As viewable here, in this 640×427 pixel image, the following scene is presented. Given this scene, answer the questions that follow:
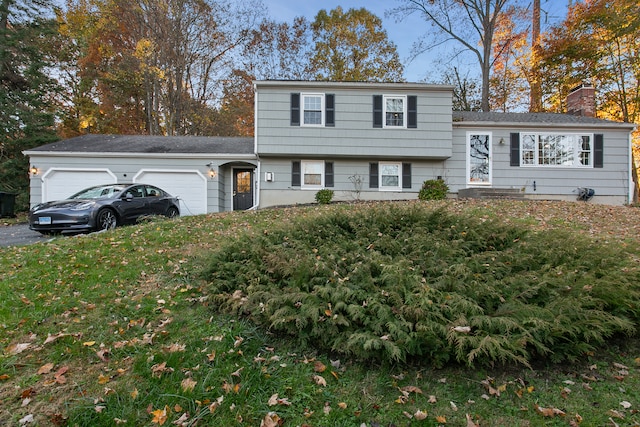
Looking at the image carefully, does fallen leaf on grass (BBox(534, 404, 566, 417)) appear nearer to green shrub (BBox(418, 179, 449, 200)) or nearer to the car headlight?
the car headlight

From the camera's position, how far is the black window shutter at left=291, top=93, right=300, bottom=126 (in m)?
12.0

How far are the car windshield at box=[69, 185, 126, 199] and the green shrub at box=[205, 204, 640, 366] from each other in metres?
5.95

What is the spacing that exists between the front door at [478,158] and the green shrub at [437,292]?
912cm

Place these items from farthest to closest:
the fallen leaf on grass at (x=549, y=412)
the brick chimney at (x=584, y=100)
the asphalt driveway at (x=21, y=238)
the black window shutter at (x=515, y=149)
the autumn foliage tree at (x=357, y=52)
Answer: the autumn foliage tree at (x=357, y=52) → the brick chimney at (x=584, y=100) → the black window shutter at (x=515, y=149) → the asphalt driveway at (x=21, y=238) → the fallen leaf on grass at (x=549, y=412)

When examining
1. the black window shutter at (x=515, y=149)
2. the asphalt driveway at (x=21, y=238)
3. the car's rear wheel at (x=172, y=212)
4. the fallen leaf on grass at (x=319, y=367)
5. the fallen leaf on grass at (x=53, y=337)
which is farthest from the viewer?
the black window shutter at (x=515, y=149)

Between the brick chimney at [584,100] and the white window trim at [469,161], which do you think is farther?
the brick chimney at [584,100]

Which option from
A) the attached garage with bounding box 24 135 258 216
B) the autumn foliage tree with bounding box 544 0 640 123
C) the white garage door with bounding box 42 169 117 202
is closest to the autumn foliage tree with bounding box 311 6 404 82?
the autumn foliage tree with bounding box 544 0 640 123

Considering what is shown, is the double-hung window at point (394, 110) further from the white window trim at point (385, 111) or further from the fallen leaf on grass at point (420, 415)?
the fallen leaf on grass at point (420, 415)

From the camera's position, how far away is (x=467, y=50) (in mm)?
18828

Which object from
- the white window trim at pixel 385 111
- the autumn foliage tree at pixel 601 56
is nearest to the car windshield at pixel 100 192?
the white window trim at pixel 385 111

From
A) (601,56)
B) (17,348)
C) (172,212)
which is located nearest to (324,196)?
(172,212)

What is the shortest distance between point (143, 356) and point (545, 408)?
2.94 m

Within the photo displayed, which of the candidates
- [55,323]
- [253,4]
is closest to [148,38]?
[253,4]

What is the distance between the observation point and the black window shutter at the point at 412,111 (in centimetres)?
1214
